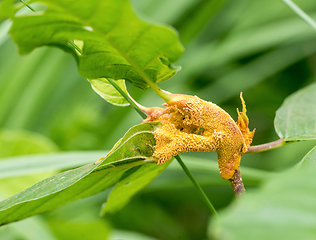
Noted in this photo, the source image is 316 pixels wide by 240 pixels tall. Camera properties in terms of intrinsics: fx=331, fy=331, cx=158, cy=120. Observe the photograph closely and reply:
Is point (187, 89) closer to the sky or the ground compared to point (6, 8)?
closer to the ground

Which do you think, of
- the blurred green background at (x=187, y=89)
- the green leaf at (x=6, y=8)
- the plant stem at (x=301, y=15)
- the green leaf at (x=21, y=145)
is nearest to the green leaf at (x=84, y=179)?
the green leaf at (x=6, y=8)

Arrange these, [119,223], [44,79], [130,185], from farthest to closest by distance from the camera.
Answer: [44,79], [119,223], [130,185]

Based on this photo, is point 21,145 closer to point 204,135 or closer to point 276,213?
point 204,135

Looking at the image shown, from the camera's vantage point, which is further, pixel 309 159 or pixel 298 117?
pixel 298 117

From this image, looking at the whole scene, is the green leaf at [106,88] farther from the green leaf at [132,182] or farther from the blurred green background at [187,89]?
the blurred green background at [187,89]

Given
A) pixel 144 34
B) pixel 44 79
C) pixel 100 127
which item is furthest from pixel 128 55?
pixel 44 79

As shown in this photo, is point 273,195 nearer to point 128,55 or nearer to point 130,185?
point 128,55

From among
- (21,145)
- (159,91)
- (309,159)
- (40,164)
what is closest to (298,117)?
(309,159)

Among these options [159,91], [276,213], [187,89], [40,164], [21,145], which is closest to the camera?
[276,213]
